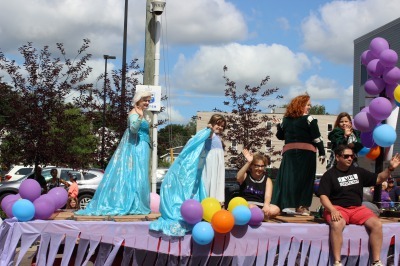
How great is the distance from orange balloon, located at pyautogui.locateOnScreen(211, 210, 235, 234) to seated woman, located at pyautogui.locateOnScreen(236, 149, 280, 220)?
1.06m

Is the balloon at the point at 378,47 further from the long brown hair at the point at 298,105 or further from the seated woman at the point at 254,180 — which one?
the seated woman at the point at 254,180

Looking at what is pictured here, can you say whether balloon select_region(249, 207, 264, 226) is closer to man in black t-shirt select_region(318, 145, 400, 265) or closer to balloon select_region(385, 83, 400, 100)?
man in black t-shirt select_region(318, 145, 400, 265)

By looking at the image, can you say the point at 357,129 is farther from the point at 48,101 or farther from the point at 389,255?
the point at 48,101

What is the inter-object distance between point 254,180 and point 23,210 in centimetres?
268

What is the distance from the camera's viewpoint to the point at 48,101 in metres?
11.9

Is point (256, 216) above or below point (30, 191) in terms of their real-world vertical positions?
below

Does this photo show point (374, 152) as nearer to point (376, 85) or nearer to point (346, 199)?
point (376, 85)

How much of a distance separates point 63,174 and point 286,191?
12511mm

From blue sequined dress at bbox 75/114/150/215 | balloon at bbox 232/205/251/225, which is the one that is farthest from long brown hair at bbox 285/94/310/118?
balloon at bbox 232/205/251/225

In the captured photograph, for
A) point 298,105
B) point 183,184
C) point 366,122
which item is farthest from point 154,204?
point 366,122

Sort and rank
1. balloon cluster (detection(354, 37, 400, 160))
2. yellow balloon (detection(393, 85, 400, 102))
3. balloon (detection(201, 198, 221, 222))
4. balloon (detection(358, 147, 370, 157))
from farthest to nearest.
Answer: balloon (detection(358, 147, 370, 157))
yellow balloon (detection(393, 85, 400, 102))
balloon cluster (detection(354, 37, 400, 160))
balloon (detection(201, 198, 221, 222))

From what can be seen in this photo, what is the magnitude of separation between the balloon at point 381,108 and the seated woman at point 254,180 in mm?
1369

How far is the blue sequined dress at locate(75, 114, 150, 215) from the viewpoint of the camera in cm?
701

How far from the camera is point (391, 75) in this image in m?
7.04
